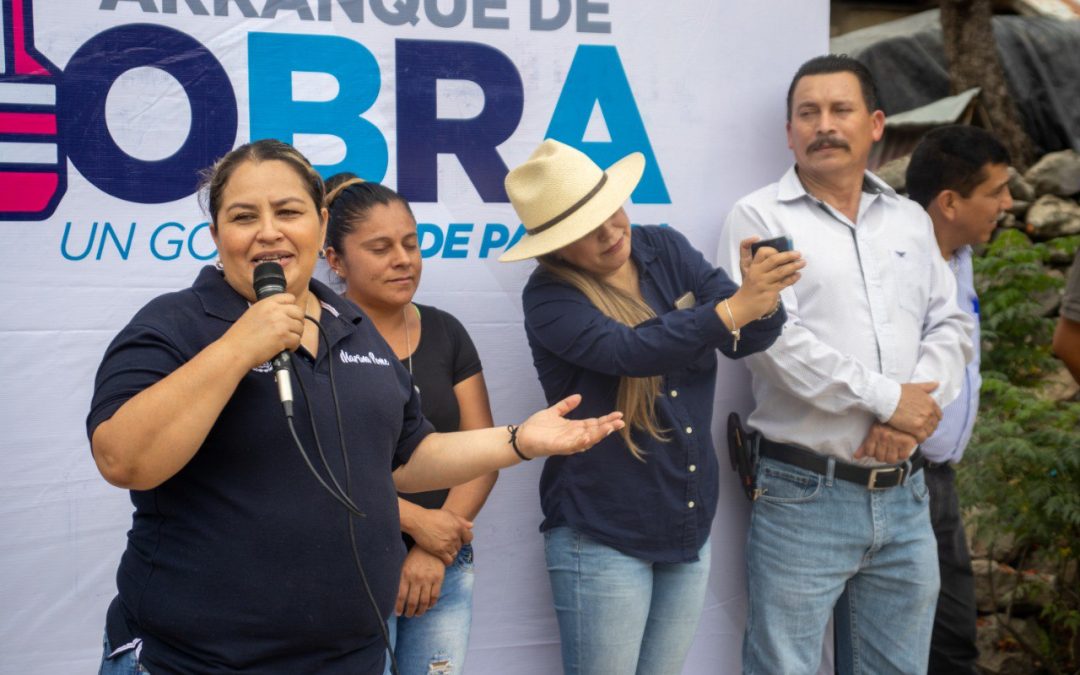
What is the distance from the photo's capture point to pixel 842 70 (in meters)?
3.17

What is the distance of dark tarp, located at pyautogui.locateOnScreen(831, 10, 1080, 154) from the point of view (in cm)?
766

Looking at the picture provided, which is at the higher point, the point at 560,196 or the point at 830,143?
the point at 830,143

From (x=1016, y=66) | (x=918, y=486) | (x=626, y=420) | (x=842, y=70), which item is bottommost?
(x=918, y=486)

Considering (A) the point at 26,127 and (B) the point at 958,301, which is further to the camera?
(B) the point at 958,301

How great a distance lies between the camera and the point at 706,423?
112 inches

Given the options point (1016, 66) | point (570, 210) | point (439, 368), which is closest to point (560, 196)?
point (570, 210)

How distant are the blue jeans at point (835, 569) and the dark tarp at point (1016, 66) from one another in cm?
547

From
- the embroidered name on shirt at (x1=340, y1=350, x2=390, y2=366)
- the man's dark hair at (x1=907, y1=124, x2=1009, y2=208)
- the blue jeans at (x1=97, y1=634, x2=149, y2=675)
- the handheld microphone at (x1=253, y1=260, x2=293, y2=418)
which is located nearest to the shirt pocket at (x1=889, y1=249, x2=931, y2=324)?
the man's dark hair at (x1=907, y1=124, x2=1009, y2=208)

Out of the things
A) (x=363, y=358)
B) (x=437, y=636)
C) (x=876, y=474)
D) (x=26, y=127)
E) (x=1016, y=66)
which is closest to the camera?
(x=363, y=358)

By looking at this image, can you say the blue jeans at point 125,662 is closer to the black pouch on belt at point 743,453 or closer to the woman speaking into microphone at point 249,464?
the woman speaking into microphone at point 249,464

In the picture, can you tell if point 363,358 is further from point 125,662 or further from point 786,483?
point 786,483

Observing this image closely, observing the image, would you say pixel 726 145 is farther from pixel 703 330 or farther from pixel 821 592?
pixel 821 592

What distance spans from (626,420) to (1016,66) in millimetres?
6400

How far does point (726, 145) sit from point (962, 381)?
104 centimetres
